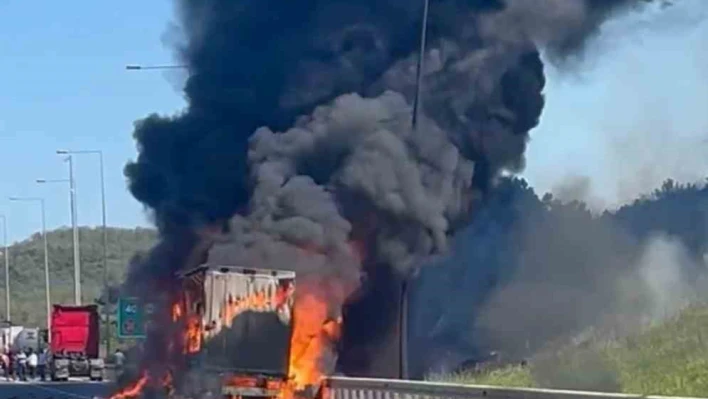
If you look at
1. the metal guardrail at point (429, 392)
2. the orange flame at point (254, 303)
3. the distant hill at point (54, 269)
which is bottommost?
the metal guardrail at point (429, 392)

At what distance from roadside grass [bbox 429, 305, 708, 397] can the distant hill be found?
351ft

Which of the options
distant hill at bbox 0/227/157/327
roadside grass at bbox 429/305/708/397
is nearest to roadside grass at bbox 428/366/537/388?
roadside grass at bbox 429/305/708/397

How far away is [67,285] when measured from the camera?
510ft

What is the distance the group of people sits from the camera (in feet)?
229

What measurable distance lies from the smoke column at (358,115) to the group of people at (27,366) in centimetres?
3458

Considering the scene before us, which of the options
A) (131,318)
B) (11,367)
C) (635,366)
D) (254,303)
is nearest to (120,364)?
(131,318)

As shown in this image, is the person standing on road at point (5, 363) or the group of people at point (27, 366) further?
the person standing on road at point (5, 363)

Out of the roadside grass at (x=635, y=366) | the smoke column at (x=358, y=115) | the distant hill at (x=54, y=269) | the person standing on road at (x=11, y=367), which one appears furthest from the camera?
the distant hill at (x=54, y=269)

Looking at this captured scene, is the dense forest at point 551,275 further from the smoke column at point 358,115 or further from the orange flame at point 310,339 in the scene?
the orange flame at point 310,339

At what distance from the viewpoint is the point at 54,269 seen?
162 metres

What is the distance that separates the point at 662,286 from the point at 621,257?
3466 mm

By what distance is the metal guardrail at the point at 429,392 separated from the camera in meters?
16.6

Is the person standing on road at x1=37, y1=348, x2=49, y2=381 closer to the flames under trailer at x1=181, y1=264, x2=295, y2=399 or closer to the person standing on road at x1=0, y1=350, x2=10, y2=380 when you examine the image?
the person standing on road at x1=0, y1=350, x2=10, y2=380

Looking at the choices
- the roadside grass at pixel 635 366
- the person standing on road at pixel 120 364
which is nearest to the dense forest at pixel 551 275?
the roadside grass at pixel 635 366
